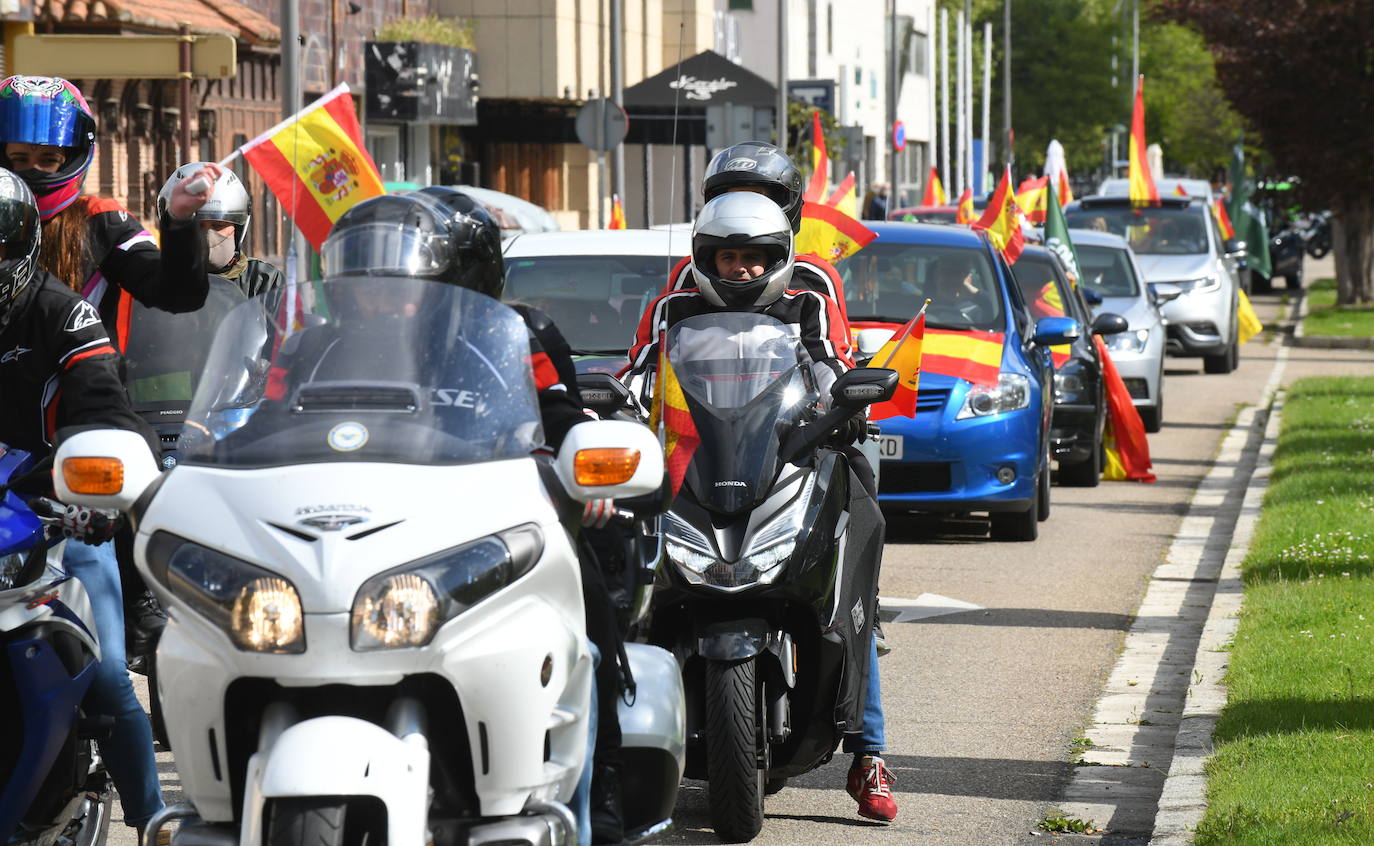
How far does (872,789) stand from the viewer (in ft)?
A: 20.4

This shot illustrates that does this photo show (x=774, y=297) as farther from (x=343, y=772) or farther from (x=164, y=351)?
(x=343, y=772)

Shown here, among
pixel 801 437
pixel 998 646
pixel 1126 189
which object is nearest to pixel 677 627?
pixel 801 437

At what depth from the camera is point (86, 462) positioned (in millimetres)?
3988

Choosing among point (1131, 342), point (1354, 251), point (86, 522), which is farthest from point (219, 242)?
point (1354, 251)

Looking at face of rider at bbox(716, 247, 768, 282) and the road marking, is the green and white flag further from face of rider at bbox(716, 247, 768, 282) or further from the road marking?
face of rider at bbox(716, 247, 768, 282)

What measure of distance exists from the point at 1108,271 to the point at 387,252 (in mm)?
15549

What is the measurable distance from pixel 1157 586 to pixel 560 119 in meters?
33.9

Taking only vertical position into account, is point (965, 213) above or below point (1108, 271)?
above

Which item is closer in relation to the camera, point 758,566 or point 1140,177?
point 758,566

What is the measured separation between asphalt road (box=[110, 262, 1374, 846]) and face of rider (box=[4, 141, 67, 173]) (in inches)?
73.9

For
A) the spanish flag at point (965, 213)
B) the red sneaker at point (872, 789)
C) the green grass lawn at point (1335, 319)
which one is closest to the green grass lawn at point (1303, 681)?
the red sneaker at point (872, 789)

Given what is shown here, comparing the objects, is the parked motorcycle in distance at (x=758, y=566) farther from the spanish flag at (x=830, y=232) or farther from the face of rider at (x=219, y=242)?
the spanish flag at (x=830, y=232)

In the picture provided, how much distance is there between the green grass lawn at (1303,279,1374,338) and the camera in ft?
96.6

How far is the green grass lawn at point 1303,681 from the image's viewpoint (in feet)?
18.9
